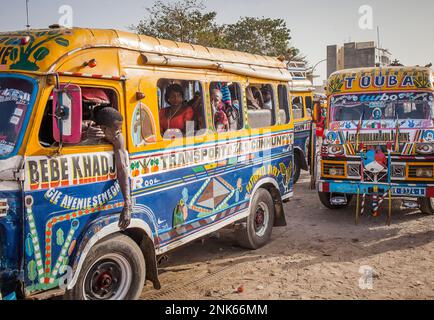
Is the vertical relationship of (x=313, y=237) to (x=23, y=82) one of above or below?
below

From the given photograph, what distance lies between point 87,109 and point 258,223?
3565 mm

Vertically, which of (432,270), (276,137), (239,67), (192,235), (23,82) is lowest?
(432,270)

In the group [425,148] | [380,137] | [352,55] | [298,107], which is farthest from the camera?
[352,55]

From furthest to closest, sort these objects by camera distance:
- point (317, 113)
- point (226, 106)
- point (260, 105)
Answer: point (317, 113) → point (260, 105) → point (226, 106)

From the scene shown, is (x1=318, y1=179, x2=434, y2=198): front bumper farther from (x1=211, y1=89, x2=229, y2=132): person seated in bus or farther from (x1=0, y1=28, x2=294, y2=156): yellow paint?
(x1=0, y1=28, x2=294, y2=156): yellow paint

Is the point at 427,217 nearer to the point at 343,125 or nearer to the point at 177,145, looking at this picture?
the point at 343,125

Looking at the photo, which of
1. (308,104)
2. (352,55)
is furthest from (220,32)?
(352,55)

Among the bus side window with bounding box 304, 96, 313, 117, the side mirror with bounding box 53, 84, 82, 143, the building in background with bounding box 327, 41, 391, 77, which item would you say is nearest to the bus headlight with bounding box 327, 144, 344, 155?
the bus side window with bounding box 304, 96, 313, 117

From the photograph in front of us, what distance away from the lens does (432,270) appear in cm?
541

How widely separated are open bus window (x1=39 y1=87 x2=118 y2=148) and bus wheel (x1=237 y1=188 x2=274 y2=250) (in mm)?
3001

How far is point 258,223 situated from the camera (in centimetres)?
654

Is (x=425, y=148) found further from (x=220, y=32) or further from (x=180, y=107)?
(x=220, y=32)

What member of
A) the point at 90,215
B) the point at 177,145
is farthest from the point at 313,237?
the point at 90,215
